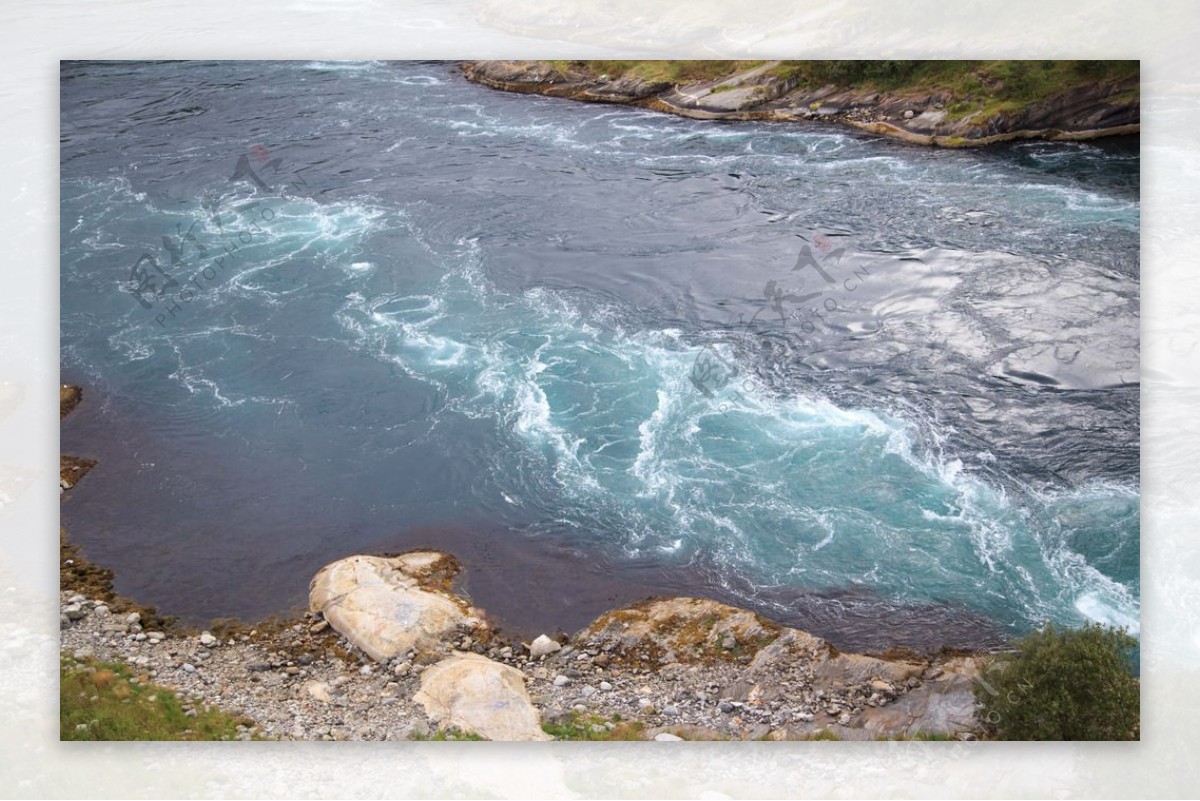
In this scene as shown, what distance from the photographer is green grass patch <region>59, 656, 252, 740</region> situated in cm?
861

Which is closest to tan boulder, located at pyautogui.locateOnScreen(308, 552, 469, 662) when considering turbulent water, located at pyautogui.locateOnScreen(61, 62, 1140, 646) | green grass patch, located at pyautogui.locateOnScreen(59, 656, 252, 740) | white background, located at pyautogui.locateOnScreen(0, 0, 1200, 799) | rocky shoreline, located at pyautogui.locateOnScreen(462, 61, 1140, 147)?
turbulent water, located at pyautogui.locateOnScreen(61, 62, 1140, 646)

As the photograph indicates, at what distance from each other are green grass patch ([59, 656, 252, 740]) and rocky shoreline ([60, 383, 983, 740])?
90 mm

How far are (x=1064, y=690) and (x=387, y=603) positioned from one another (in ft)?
17.4

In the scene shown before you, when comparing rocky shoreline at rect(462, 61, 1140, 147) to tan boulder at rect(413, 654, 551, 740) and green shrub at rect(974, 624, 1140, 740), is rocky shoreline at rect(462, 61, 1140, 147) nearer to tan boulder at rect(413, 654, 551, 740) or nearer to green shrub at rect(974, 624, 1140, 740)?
green shrub at rect(974, 624, 1140, 740)

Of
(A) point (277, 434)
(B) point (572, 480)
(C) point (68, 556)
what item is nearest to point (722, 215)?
(B) point (572, 480)

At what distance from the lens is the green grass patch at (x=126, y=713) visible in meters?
8.61

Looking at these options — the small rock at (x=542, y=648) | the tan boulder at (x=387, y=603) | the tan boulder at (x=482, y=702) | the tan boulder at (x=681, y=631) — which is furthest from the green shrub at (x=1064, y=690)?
the tan boulder at (x=387, y=603)

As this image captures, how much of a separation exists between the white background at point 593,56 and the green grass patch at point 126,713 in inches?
5.0

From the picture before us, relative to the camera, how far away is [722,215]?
35.6ft

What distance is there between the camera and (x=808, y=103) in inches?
425

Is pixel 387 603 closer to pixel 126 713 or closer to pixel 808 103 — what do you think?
pixel 126 713

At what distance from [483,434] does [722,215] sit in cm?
314

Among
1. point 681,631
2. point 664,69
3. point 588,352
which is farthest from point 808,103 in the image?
point 681,631

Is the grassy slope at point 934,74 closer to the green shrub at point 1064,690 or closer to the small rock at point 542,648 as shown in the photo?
the green shrub at point 1064,690
